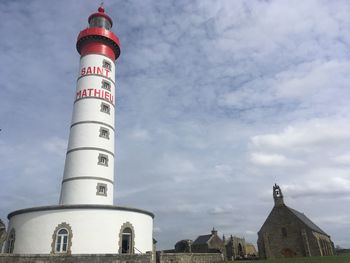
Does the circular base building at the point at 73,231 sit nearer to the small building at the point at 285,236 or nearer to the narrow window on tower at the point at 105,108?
the narrow window on tower at the point at 105,108

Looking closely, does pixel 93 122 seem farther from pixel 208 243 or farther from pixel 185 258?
A: pixel 208 243

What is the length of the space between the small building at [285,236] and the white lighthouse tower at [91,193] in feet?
74.9

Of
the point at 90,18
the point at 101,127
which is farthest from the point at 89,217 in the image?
the point at 90,18

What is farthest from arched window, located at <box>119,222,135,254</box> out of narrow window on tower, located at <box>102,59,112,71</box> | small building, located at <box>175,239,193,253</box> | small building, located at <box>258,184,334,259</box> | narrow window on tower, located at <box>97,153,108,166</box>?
small building, located at <box>258,184,334,259</box>

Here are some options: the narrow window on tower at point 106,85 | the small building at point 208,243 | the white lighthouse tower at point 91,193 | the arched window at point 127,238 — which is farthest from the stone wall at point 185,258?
the small building at point 208,243

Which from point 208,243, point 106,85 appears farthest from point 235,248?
point 106,85

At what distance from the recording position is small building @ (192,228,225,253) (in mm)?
46797

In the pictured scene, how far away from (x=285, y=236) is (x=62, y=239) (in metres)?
30.4

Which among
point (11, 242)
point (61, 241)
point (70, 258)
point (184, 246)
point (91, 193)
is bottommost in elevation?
point (70, 258)

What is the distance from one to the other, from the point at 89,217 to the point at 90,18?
19.5 metres

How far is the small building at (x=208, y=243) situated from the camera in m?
46.8

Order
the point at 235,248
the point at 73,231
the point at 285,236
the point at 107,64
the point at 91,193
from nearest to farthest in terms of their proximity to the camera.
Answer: the point at 73,231
the point at 91,193
the point at 107,64
the point at 285,236
the point at 235,248

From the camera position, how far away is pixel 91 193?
23609 millimetres

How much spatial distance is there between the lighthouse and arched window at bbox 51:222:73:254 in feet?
9.56
